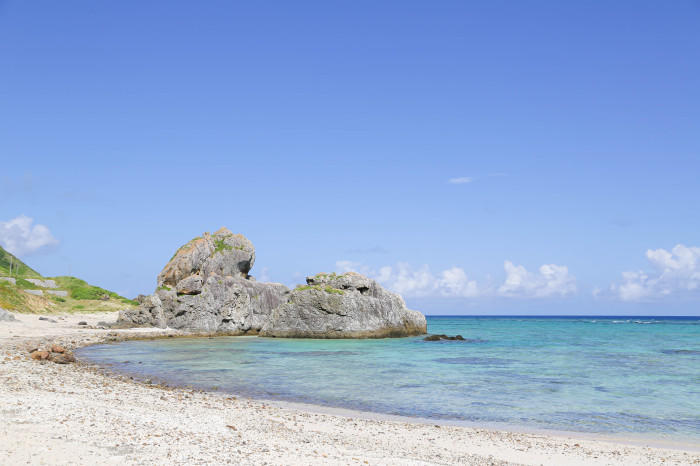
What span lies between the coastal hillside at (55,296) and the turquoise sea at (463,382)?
28.2 meters

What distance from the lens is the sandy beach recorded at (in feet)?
30.3

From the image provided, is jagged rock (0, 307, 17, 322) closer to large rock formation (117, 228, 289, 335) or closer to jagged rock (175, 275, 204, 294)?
large rock formation (117, 228, 289, 335)

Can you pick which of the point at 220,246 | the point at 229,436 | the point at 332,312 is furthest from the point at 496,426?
the point at 220,246

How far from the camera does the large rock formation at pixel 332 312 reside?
2034 inches

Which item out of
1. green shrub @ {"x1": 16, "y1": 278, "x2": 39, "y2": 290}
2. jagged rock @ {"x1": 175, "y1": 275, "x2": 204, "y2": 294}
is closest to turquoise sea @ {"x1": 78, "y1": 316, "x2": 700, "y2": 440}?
jagged rock @ {"x1": 175, "y1": 275, "x2": 204, "y2": 294}

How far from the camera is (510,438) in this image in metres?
13.1

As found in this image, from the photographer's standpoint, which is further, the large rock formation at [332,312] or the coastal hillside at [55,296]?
the coastal hillside at [55,296]

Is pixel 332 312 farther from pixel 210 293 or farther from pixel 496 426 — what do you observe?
pixel 496 426

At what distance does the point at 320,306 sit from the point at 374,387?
31106 mm

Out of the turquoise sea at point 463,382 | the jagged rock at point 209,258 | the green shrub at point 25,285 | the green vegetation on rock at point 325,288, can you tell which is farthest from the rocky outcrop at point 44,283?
the turquoise sea at point 463,382

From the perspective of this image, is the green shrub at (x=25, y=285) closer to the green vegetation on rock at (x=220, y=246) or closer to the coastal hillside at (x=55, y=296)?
the coastal hillside at (x=55, y=296)

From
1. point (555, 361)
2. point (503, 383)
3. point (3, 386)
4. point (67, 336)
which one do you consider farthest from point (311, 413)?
point (67, 336)

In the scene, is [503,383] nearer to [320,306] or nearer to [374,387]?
[374,387]

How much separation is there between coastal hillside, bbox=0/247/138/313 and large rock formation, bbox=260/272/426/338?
2873 centimetres
